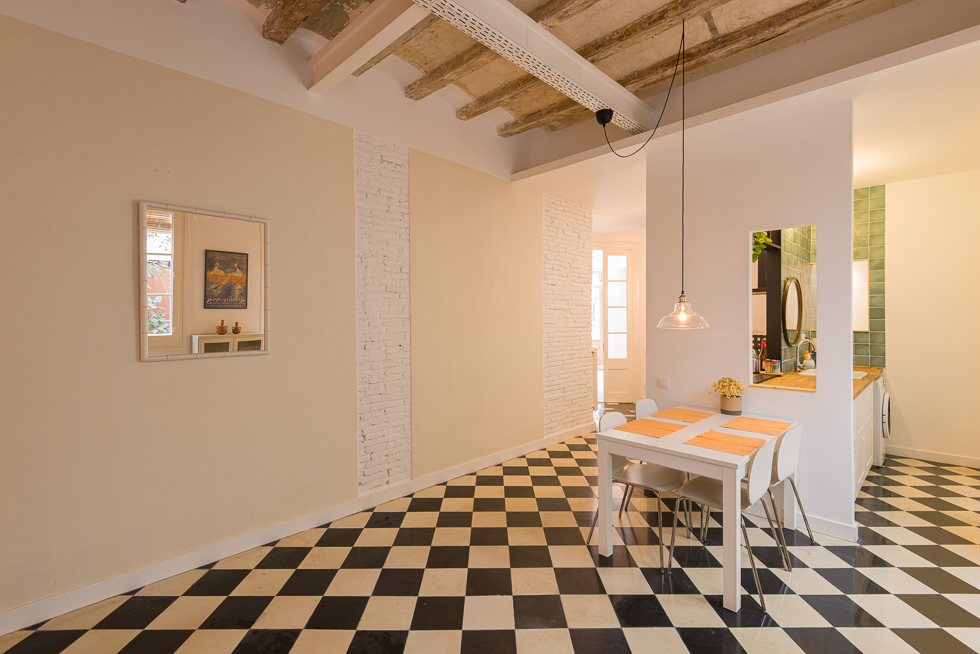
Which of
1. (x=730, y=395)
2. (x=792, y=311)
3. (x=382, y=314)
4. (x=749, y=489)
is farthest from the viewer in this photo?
(x=792, y=311)

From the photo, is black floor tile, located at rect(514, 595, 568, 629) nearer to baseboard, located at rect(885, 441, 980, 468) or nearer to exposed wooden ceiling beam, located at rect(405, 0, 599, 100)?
exposed wooden ceiling beam, located at rect(405, 0, 599, 100)

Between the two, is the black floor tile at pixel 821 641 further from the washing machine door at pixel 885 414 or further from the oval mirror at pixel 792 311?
the washing machine door at pixel 885 414

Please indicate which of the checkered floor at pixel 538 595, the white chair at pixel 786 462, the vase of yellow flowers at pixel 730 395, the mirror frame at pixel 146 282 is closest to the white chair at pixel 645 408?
the vase of yellow flowers at pixel 730 395

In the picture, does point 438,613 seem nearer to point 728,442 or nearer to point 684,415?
point 728,442

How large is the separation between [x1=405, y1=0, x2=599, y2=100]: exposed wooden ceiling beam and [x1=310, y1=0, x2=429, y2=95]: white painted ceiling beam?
780 millimetres

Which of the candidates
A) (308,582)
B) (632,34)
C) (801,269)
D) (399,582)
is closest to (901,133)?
(801,269)

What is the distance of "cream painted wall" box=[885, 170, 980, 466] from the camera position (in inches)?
174

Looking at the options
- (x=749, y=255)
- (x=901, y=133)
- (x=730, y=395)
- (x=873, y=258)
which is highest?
(x=901, y=133)

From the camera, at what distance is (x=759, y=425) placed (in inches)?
125

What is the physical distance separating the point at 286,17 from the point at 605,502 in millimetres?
3891

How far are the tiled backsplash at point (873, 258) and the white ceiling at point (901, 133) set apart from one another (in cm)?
26

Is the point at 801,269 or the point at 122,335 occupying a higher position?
the point at 801,269

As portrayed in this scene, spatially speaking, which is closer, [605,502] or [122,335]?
[122,335]

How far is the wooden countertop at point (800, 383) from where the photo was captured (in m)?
3.40
